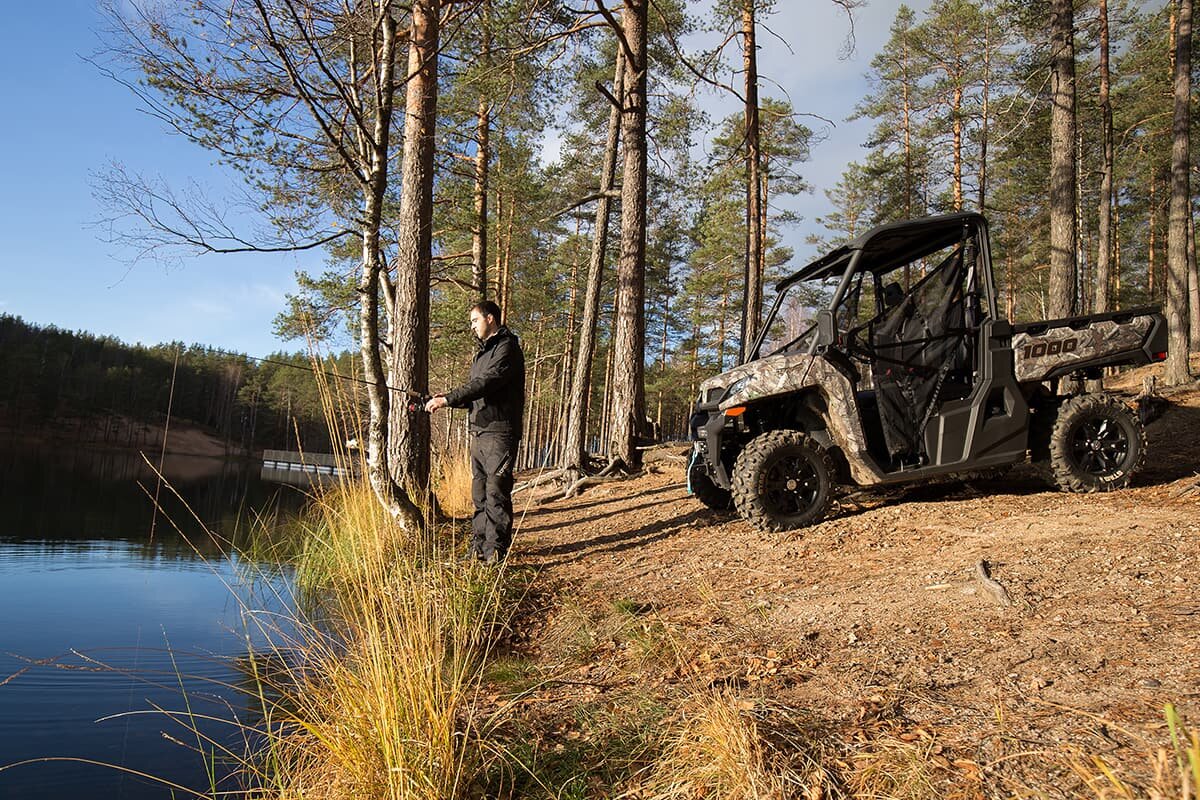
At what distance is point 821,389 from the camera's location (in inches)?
204

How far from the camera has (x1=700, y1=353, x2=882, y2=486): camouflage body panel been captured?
5074mm

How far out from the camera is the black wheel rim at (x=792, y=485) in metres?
5.14

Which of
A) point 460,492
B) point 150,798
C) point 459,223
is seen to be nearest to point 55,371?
point 459,223

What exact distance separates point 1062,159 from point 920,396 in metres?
6.47

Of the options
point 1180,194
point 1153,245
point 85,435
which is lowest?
point 85,435

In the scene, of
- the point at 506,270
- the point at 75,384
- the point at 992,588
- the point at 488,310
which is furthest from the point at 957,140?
the point at 75,384

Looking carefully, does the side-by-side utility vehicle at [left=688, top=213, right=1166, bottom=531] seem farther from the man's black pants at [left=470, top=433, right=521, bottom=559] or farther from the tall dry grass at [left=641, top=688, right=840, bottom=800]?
the tall dry grass at [left=641, top=688, right=840, bottom=800]

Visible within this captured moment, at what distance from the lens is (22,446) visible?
44.2m

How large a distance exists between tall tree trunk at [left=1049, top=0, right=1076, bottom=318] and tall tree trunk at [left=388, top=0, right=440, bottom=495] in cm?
853

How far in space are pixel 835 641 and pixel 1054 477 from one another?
3694 mm

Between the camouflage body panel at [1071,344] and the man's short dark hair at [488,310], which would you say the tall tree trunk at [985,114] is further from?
the man's short dark hair at [488,310]

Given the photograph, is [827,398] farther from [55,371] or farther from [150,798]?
[55,371]

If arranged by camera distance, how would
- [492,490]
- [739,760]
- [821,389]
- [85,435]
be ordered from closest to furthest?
1. [739,760]
2. [492,490]
3. [821,389]
4. [85,435]

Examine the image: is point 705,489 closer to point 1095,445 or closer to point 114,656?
point 1095,445
